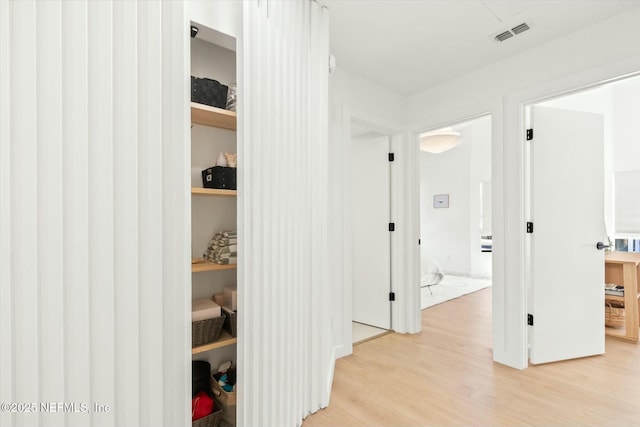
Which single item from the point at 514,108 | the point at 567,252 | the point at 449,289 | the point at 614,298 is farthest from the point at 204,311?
the point at 449,289

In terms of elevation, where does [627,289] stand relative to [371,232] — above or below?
below

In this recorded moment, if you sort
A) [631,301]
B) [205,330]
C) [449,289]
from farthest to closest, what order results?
[449,289]
[631,301]
[205,330]

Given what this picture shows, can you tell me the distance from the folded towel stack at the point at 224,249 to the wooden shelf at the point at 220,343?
0.40 meters

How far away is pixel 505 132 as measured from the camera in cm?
255

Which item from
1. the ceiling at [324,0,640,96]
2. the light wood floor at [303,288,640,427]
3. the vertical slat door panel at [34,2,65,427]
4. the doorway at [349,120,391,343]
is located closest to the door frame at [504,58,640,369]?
the light wood floor at [303,288,640,427]

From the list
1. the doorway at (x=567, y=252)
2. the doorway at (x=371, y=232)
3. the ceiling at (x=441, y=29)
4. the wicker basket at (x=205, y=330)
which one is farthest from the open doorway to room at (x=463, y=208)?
the wicker basket at (x=205, y=330)

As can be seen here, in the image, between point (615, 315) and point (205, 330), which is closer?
point (205, 330)

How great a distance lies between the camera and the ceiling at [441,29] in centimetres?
194

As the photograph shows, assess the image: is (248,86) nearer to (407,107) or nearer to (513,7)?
(513,7)

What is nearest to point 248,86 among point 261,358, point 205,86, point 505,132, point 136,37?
point 205,86

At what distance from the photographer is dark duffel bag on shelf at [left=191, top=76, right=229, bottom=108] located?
1.54 meters

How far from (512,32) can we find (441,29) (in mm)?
534

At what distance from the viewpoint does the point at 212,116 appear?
160 centimetres

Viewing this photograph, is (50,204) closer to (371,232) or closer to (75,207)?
(75,207)
